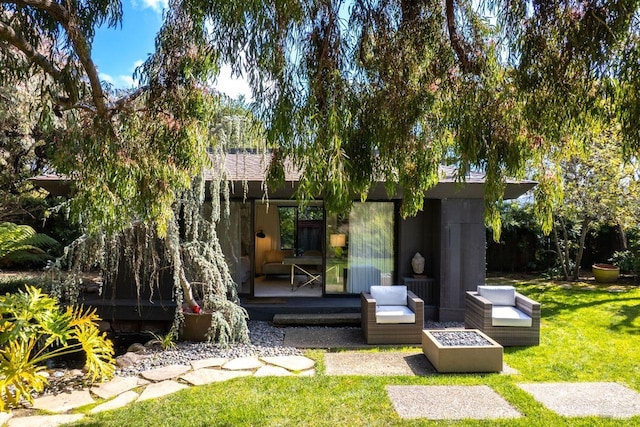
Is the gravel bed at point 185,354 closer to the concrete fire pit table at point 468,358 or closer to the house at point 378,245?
the house at point 378,245

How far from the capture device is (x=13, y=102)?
29.8ft

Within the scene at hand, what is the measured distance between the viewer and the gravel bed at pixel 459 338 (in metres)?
5.49

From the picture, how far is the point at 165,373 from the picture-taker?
521cm

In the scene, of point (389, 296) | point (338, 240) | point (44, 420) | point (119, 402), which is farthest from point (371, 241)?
point (44, 420)

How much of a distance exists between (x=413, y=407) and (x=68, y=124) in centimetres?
408

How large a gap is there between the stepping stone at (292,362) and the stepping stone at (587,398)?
8.11 ft

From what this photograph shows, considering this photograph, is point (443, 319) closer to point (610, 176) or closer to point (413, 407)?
point (413, 407)

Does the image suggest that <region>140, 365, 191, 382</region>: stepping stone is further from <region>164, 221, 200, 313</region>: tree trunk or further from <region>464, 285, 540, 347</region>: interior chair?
<region>464, 285, 540, 347</region>: interior chair

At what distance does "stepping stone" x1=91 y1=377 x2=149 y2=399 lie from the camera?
468 centimetres

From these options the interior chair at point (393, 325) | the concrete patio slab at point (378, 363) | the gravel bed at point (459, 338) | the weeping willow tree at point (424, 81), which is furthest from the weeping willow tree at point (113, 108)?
the gravel bed at point (459, 338)

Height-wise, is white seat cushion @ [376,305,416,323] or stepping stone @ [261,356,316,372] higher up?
white seat cushion @ [376,305,416,323]

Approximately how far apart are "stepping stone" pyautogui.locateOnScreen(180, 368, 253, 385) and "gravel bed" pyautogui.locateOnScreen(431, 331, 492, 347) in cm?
244

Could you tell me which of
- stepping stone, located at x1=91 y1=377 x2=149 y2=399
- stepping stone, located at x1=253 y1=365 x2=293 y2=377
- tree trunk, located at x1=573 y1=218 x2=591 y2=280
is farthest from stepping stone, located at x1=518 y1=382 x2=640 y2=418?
tree trunk, located at x1=573 y1=218 x2=591 y2=280

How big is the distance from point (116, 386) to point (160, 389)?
1.68ft
